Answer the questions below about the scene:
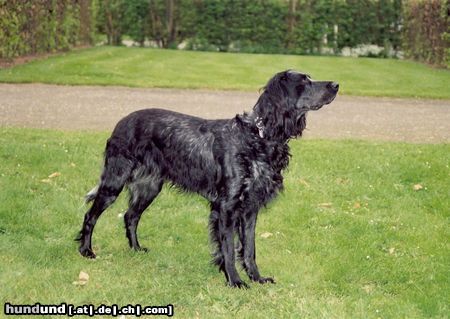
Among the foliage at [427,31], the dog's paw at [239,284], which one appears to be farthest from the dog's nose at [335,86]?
the foliage at [427,31]

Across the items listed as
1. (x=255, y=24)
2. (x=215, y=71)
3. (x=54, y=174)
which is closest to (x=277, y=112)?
(x=54, y=174)

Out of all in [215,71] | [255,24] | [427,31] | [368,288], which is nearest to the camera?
[368,288]

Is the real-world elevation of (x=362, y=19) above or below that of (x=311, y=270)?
above

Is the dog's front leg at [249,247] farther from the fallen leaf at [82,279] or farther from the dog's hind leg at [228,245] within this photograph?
the fallen leaf at [82,279]

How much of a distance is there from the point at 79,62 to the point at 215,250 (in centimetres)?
1598

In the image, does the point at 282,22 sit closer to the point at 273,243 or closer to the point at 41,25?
the point at 41,25

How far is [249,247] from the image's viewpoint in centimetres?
571

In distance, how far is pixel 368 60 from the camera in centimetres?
2670

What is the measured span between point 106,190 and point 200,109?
7736mm

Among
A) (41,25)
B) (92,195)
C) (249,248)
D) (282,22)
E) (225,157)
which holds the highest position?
(282,22)

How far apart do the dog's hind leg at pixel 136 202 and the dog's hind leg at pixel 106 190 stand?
0.81 feet

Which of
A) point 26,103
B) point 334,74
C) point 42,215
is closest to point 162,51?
point 334,74

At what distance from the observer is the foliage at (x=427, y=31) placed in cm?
2193

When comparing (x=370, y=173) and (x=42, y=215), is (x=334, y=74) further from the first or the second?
(x=42, y=215)
